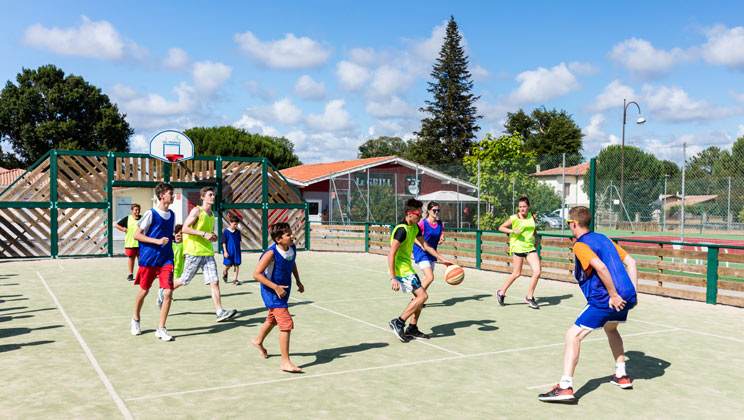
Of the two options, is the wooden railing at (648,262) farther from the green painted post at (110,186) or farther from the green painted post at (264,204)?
the green painted post at (110,186)

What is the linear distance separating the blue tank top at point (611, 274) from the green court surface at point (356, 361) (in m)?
0.94

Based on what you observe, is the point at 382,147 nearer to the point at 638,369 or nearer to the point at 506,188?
the point at 506,188

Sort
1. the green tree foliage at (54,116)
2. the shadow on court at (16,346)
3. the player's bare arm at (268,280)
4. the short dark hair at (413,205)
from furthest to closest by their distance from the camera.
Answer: the green tree foliage at (54,116)
the short dark hair at (413,205)
the shadow on court at (16,346)
the player's bare arm at (268,280)

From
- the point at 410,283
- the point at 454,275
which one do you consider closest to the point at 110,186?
Answer: the point at 454,275

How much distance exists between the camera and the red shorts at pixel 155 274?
331 inches

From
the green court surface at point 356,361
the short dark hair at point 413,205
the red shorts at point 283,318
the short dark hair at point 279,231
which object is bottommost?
the green court surface at point 356,361

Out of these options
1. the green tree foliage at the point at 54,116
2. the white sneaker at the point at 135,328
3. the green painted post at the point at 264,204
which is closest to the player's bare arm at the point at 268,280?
the white sneaker at the point at 135,328

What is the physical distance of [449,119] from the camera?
65875 millimetres

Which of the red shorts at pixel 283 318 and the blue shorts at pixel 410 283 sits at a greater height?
the blue shorts at pixel 410 283

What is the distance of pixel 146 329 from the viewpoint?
29.9 feet

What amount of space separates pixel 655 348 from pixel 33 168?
66.2 ft

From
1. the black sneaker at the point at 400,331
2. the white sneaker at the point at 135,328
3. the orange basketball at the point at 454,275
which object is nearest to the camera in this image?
the black sneaker at the point at 400,331

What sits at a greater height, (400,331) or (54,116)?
(54,116)

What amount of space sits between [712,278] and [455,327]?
220 inches
